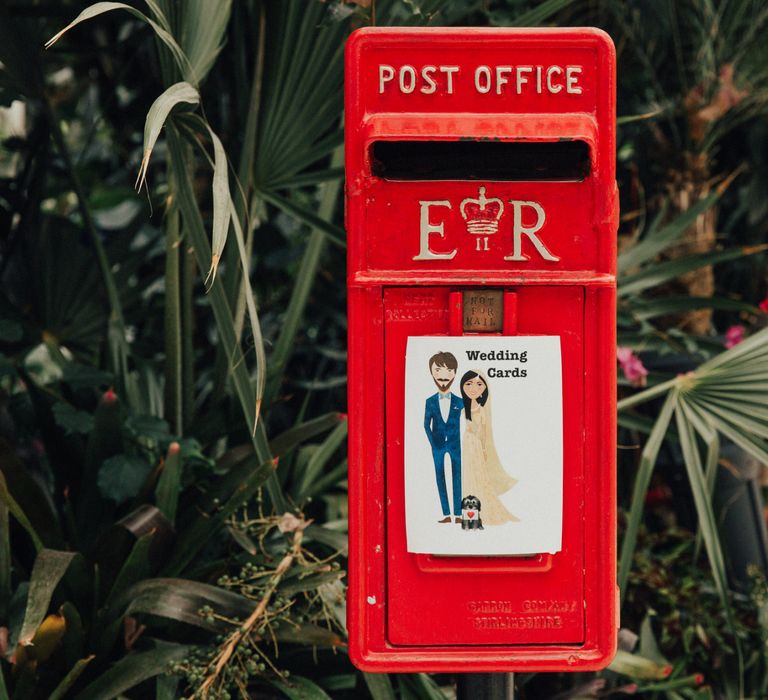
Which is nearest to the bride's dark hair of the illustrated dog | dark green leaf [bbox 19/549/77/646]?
the illustrated dog

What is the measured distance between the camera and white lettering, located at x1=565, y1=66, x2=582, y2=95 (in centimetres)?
168

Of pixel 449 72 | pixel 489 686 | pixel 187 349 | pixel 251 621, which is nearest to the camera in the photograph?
pixel 449 72

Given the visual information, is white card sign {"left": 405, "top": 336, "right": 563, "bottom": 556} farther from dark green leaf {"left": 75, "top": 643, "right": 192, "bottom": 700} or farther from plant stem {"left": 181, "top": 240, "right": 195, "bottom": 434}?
plant stem {"left": 181, "top": 240, "right": 195, "bottom": 434}

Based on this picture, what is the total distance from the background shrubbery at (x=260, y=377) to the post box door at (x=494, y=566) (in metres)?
0.34

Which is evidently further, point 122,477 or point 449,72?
point 122,477

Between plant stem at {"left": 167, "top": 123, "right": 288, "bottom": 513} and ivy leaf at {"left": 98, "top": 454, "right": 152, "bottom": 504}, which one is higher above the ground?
plant stem at {"left": 167, "top": 123, "right": 288, "bottom": 513}

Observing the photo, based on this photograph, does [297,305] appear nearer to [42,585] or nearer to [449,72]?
[42,585]

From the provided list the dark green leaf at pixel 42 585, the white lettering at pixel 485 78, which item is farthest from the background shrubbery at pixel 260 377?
the white lettering at pixel 485 78

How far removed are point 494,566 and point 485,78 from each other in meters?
0.92

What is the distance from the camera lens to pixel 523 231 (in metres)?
1.69

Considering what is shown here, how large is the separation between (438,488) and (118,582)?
0.94 metres

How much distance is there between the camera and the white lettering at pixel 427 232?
1680 mm

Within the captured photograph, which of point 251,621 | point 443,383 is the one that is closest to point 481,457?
point 443,383

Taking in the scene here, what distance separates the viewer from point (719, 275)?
12.8 ft
